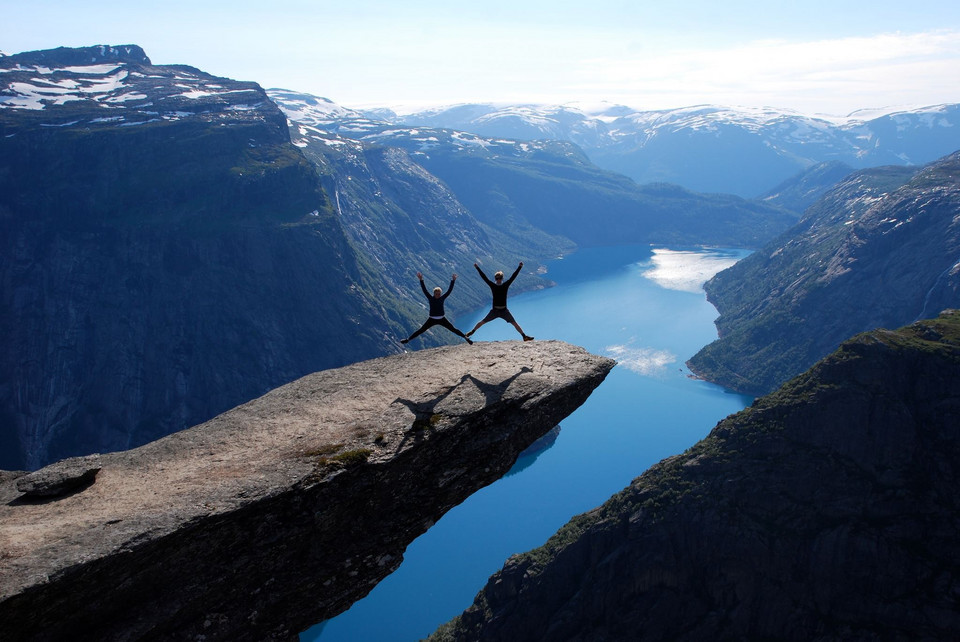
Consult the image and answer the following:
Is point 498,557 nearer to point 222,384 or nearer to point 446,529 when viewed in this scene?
point 446,529

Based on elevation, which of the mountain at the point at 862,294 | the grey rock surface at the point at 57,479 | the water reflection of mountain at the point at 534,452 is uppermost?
the grey rock surface at the point at 57,479

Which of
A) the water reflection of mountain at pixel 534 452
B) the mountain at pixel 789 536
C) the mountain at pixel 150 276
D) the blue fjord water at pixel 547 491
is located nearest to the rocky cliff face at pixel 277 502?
the mountain at pixel 789 536

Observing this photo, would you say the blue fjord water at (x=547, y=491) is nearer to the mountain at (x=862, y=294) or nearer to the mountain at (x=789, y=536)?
the mountain at (x=862, y=294)

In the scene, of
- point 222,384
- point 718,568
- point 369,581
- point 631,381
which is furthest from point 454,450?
point 631,381

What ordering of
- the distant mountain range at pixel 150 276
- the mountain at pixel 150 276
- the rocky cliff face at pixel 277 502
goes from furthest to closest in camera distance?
the distant mountain range at pixel 150 276 < the mountain at pixel 150 276 < the rocky cliff face at pixel 277 502

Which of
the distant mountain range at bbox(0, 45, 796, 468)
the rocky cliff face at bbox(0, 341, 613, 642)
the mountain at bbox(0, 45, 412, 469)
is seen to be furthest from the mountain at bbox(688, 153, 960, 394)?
the rocky cliff face at bbox(0, 341, 613, 642)

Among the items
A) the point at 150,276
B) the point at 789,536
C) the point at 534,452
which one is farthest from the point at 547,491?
the point at 150,276
